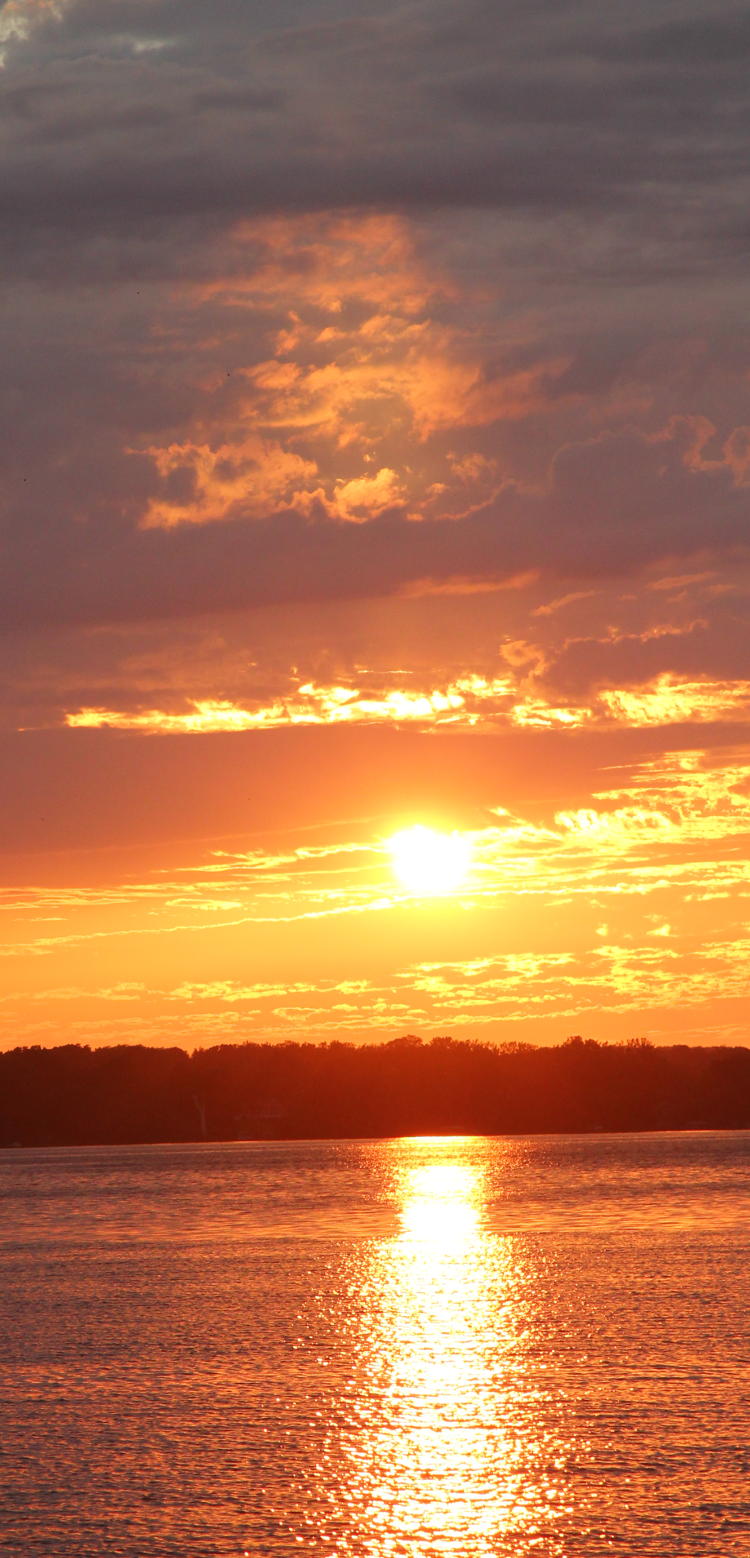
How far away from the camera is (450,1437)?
41406mm

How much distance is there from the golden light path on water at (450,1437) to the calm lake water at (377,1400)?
105mm

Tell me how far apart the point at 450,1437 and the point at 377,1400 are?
19.2 feet

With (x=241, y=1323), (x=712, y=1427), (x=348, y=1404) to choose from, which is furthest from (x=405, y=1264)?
(x=712, y=1427)

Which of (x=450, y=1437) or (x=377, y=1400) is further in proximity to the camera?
(x=377, y=1400)

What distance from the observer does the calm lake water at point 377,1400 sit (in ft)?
110

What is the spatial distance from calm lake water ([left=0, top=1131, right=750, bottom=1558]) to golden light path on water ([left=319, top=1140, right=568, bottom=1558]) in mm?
105

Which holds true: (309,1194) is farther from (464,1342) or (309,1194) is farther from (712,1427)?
(712,1427)

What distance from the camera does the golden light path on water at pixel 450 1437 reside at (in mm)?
33156

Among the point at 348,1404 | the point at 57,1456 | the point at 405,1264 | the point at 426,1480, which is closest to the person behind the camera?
the point at 426,1480

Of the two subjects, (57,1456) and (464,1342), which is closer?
(57,1456)

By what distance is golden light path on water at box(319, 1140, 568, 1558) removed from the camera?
33156mm

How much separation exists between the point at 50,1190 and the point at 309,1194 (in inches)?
1165

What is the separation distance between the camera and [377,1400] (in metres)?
46.8

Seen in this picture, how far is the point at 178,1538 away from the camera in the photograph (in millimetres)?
32875
